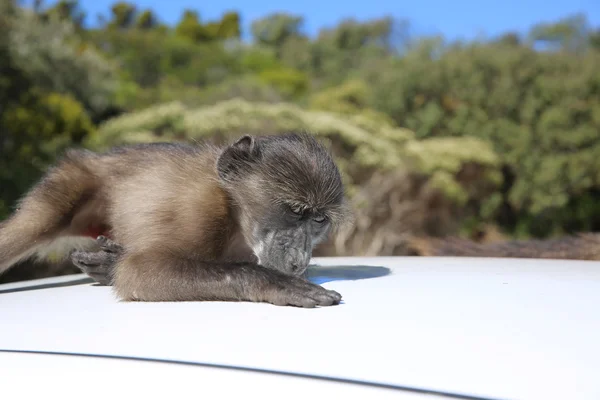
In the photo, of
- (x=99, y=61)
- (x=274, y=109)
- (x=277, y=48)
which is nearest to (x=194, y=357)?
(x=274, y=109)

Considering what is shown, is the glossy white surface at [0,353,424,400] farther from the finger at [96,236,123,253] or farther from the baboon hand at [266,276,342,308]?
the finger at [96,236,123,253]

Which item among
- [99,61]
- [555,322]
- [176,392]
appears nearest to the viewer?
[176,392]

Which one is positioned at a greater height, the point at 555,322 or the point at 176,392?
the point at 555,322

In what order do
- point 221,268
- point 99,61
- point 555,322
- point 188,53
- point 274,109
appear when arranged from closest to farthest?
point 555,322, point 221,268, point 274,109, point 99,61, point 188,53

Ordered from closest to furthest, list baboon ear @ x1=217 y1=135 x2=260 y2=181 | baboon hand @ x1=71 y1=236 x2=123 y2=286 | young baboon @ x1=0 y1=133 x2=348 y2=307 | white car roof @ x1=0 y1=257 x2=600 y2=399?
white car roof @ x1=0 y1=257 x2=600 y2=399, young baboon @ x1=0 y1=133 x2=348 y2=307, baboon hand @ x1=71 y1=236 x2=123 y2=286, baboon ear @ x1=217 y1=135 x2=260 y2=181

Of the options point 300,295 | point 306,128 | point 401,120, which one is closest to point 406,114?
point 401,120

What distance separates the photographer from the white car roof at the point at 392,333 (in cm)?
143

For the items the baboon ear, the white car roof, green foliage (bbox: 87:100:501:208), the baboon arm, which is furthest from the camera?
green foliage (bbox: 87:100:501:208)

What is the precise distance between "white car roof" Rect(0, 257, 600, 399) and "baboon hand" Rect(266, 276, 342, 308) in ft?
0.22

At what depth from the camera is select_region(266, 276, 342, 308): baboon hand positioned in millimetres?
2213

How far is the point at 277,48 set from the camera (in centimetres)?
4306

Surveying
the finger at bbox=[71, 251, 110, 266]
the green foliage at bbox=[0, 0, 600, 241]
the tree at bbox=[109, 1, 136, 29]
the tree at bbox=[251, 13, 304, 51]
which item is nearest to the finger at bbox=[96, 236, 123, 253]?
the finger at bbox=[71, 251, 110, 266]

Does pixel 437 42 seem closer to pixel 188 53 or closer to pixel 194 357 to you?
pixel 188 53

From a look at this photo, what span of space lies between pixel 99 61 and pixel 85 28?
794 inches
